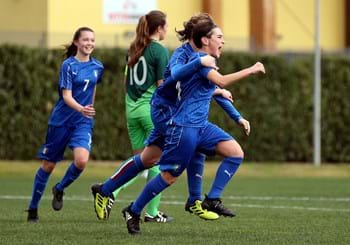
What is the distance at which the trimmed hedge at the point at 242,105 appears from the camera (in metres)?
24.8

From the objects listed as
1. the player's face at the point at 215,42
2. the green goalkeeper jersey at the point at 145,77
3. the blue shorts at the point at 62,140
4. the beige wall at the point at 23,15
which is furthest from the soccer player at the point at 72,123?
the beige wall at the point at 23,15

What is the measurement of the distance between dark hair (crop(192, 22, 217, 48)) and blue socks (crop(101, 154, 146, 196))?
128 cm

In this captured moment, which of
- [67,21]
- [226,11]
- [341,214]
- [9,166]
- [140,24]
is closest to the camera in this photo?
[140,24]

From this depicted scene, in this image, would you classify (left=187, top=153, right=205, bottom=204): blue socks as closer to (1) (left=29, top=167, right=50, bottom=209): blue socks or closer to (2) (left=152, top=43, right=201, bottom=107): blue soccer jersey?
(2) (left=152, top=43, right=201, bottom=107): blue soccer jersey

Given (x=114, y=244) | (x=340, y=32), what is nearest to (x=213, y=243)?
(x=114, y=244)

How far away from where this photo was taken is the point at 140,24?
11.8 m

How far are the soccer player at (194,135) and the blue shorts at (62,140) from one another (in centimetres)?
176

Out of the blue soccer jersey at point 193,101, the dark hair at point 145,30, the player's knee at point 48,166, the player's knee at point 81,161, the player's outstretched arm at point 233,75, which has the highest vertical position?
the dark hair at point 145,30

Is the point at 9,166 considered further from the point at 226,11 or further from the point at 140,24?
the point at 140,24

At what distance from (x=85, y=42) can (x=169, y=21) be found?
66.6ft

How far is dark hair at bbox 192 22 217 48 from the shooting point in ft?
32.9

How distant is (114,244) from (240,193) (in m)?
8.01

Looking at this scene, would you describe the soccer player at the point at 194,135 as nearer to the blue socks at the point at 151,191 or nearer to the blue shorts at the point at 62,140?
the blue socks at the point at 151,191

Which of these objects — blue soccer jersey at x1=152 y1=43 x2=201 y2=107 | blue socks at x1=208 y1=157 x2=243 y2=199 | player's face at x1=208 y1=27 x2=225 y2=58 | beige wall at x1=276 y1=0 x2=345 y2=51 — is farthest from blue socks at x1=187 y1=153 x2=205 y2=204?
beige wall at x1=276 y1=0 x2=345 y2=51
